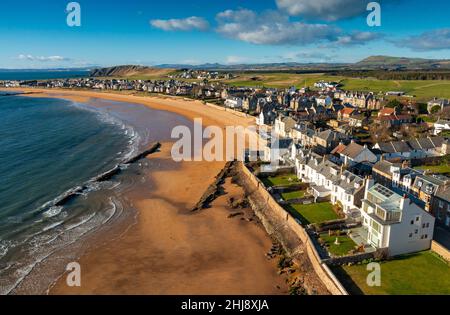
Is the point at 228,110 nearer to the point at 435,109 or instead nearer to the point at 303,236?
the point at 435,109

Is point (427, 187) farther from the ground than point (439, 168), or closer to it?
farther from the ground

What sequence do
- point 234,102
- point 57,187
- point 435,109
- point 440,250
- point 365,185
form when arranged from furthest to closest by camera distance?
point 234,102
point 435,109
point 57,187
point 365,185
point 440,250

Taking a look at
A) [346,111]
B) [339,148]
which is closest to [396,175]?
[339,148]

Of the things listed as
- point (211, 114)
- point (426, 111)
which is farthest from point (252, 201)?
point (426, 111)

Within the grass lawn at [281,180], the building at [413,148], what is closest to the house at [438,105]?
the building at [413,148]

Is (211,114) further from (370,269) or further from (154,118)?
(370,269)
